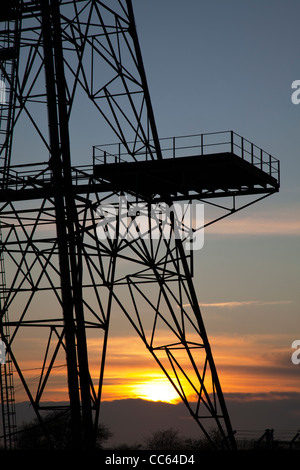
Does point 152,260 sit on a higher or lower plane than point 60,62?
lower

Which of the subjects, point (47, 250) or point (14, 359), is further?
point (47, 250)

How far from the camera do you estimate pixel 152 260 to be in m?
32.3

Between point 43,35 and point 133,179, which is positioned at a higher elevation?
point 43,35

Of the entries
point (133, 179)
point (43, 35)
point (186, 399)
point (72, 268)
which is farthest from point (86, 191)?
point (186, 399)

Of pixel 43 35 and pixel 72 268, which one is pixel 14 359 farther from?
pixel 43 35

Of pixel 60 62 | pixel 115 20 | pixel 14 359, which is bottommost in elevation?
pixel 14 359

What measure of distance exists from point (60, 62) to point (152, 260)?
28.1 ft
